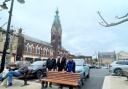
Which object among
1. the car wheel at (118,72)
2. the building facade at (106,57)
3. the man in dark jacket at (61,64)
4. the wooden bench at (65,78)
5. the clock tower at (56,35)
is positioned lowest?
the wooden bench at (65,78)

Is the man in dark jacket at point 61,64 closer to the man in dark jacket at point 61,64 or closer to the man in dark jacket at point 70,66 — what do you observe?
the man in dark jacket at point 61,64

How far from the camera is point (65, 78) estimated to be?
15539 millimetres

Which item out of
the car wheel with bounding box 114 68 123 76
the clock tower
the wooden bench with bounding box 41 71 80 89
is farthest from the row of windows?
the wooden bench with bounding box 41 71 80 89

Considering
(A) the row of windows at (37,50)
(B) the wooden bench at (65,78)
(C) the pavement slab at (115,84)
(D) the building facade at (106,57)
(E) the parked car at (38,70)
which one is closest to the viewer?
(B) the wooden bench at (65,78)

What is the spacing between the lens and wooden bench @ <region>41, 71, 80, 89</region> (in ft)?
49.1

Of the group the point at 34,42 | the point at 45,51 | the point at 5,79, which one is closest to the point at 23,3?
the point at 5,79

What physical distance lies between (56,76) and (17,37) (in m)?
59.4

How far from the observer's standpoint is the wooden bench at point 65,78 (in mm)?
14977

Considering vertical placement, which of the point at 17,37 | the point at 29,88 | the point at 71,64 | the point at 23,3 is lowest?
the point at 29,88

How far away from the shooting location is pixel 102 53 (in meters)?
171

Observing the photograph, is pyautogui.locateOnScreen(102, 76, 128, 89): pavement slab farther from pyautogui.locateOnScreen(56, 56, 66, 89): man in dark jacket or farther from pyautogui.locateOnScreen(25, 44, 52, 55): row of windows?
pyautogui.locateOnScreen(25, 44, 52, 55): row of windows

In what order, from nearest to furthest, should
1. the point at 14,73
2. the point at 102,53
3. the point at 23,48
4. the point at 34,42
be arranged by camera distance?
the point at 14,73, the point at 23,48, the point at 34,42, the point at 102,53

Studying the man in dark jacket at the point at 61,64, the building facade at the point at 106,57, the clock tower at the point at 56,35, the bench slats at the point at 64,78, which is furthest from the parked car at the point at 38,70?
the building facade at the point at 106,57

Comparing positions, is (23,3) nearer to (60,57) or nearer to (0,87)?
(60,57)
